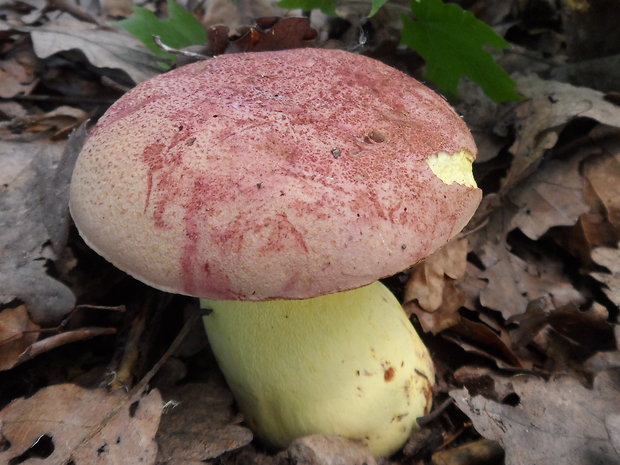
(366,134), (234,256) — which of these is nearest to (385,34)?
(366,134)

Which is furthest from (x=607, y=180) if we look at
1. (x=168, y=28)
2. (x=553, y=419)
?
(x=168, y=28)

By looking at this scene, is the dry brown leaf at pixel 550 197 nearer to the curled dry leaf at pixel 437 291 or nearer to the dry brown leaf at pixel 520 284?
the dry brown leaf at pixel 520 284

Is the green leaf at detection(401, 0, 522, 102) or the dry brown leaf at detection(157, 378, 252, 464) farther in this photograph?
the green leaf at detection(401, 0, 522, 102)

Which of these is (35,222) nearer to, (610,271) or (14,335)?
(14,335)

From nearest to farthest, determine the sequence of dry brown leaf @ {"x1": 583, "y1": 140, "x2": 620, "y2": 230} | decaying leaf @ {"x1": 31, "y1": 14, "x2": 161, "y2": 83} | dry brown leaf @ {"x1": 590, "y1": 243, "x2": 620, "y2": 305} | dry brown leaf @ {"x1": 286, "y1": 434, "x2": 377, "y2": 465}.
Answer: dry brown leaf @ {"x1": 286, "y1": 434, "x2": 377, "y2": 465} → dry brown leaf @ {"x1": 590, "y1": 243, "x2": 620, "y2": 305} → dry brown leaf @ {"x1": 583, "y1": 140, "x2": 620, "y2": 230} → decaying leaf @ {"x1": 31, "y1": 14, "x2": 161, "y2": 83}

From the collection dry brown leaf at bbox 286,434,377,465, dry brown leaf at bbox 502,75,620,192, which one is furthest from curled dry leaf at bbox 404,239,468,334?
dry brown leaf at bbox 286,434,377,465

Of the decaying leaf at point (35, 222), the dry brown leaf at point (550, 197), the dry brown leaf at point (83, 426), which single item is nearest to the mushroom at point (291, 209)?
the dry brown leaf at point (83, 426)

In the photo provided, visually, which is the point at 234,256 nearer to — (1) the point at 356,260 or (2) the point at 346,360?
(1) the point at 356,260

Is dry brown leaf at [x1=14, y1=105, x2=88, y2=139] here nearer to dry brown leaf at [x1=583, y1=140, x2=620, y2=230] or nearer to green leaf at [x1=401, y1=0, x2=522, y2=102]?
green leaf at [x1=401, y1=0, x2=522, y2=102]
